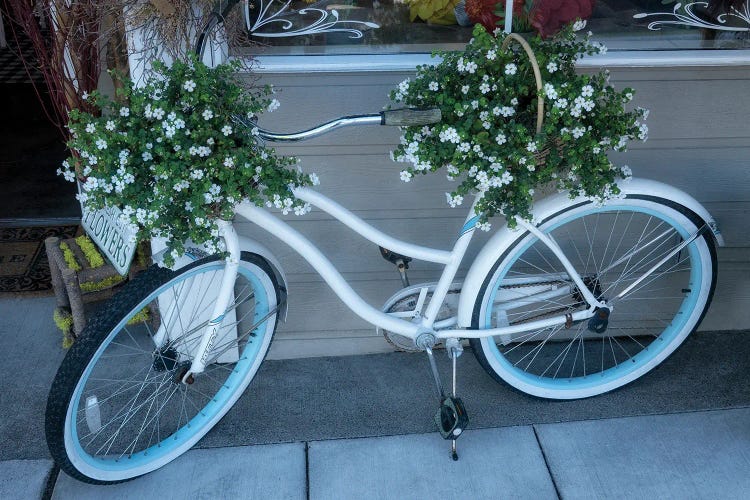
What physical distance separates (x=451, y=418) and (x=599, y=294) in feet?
2.18

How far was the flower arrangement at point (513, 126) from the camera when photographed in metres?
2.31

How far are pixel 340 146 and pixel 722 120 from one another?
139 cm

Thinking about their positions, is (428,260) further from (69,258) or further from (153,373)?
(69,258)

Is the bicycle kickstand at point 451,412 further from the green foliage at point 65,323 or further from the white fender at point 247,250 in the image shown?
the green foliage at point 65,323

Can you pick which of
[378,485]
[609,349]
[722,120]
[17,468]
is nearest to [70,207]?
[17,468]

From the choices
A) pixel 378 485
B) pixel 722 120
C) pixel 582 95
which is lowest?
pixel 378 485

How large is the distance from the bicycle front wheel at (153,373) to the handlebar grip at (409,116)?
65cm

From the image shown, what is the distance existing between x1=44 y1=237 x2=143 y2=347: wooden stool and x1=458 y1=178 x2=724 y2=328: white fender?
1.34 m

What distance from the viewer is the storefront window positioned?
2.75 m

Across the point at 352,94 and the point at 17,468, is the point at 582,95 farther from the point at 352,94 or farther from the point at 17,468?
the point at 17,468

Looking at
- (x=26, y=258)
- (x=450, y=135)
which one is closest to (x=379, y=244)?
(x=450, y=135)

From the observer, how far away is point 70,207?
14.1ft

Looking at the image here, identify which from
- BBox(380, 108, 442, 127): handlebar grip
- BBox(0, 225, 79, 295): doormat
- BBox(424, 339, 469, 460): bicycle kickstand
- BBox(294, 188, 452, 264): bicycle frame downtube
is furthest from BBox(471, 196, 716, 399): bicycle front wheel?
BBox(0, 225, 79, 295): doormat

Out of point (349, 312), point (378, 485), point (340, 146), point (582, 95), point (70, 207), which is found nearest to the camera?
point (582, 95)
